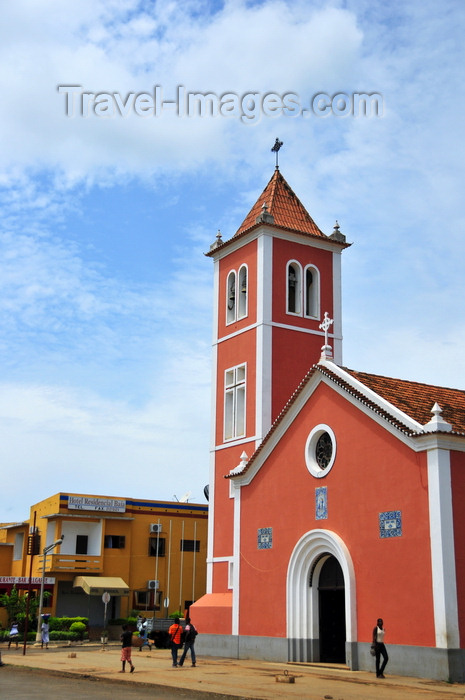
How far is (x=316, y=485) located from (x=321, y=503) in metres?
0.62

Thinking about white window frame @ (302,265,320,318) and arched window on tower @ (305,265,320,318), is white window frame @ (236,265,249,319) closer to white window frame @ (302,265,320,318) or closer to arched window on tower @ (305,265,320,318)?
white window frame @ (302,265,320,318)

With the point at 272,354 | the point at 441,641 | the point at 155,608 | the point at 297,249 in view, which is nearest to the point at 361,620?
the point at 441,641

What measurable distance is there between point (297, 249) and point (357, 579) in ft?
54.2

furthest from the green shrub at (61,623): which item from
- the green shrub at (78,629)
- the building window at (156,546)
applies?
the building window at (156,546)

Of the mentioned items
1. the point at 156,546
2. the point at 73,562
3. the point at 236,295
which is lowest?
the point at 73,562

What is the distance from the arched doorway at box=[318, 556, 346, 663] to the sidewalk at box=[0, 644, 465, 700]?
4.23ft

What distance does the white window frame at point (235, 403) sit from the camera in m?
34.2

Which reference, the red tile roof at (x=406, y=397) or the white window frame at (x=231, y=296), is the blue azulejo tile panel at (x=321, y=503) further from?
the white window frame at (x=231, y=296)

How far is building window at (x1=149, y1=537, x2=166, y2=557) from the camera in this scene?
174ft

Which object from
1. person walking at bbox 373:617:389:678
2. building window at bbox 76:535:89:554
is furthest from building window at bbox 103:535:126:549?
person walking at bbox 373:617:389:678

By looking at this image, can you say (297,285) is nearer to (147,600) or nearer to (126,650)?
(126,650)

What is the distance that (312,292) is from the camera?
3634 centimetres

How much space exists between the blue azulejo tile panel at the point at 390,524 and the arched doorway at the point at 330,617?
3072 millimetres

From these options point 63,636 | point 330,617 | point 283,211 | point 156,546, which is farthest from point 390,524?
point 156,546
